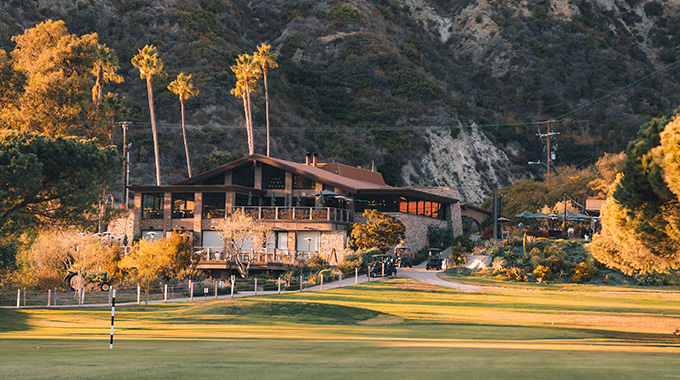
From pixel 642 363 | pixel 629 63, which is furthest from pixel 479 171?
pixel 642 363

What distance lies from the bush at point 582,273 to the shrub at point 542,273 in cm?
161

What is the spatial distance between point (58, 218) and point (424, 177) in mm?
74775

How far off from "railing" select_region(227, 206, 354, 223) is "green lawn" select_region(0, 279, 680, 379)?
1694 cm

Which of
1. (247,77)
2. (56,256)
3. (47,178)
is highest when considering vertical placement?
(247,77)

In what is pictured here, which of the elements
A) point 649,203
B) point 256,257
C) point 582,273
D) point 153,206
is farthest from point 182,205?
point 649,203

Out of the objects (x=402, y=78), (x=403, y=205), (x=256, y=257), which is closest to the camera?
(x=256, y=257)

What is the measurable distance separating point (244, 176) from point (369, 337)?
43.0 metres

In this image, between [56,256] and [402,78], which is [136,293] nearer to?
[56,256]

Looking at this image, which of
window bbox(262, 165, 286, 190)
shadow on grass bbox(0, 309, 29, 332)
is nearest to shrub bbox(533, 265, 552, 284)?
window bbox(262, 165, 286, 190)

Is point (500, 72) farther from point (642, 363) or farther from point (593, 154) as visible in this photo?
point (642, 363)

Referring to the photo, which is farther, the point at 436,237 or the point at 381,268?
the point at 436,237

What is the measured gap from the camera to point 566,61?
5615 inches

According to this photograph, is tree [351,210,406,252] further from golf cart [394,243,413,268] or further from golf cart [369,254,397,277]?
golf cart [369,254,397,277]

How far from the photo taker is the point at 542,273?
4531 cm
